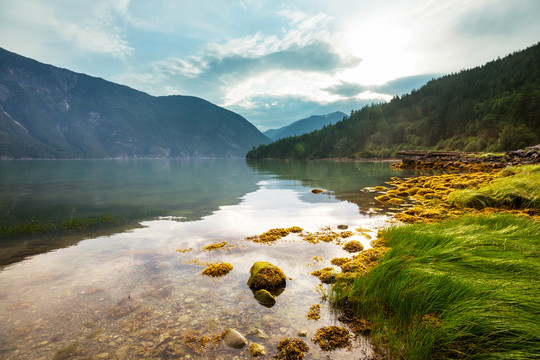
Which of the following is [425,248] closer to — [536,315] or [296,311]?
[536,315]

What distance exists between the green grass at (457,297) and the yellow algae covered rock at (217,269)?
329cm

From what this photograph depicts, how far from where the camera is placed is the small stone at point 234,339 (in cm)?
422

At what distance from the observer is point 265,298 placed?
5.57 m

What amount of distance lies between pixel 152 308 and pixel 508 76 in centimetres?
17691

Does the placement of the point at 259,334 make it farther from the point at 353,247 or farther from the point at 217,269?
the point at 353,247

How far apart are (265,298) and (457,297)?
12.0ft

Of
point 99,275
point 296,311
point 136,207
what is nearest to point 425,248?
point 296,311

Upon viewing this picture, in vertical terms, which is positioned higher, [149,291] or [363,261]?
[363,261]

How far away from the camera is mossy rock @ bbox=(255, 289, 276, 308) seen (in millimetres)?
5455

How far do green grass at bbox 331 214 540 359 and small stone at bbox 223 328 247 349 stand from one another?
216 centimetres

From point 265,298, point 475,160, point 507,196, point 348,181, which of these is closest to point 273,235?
point 265,298

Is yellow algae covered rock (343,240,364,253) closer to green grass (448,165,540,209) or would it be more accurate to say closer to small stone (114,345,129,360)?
small stone (114,345,129,360)

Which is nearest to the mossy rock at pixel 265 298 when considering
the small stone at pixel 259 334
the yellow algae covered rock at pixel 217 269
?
the small stone at pixel 259 334

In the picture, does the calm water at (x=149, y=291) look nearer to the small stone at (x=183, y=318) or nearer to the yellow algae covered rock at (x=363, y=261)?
the small stone at (x=183, y=318)
